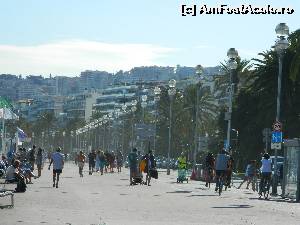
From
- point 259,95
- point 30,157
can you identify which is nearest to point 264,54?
point 259,95

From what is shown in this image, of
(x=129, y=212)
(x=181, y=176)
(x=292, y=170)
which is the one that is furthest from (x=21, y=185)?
(x=181, y=176)

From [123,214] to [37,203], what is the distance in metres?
3.98

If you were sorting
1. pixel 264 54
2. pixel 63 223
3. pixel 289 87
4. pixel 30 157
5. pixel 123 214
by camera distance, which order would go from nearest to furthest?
pixel 63 223 < pixel 123 214 < pixel 30 157 < pixel 289 87 < pixel 264 54

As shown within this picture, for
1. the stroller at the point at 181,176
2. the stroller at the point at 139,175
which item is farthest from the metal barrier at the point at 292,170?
the stroller at the point at 181,176

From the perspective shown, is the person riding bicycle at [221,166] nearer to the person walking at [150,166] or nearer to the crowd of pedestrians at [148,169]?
the crowd of pedestrians at [148,169]

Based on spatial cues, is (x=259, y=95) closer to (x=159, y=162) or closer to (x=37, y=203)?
(x=159, y=162)

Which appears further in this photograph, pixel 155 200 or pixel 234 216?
pixel 155 200

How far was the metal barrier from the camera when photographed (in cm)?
3164

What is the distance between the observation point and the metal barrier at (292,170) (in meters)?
31.6

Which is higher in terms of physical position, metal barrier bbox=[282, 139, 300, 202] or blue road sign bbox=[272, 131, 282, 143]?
blue road sign bbox=[272, 131, 282, 143]

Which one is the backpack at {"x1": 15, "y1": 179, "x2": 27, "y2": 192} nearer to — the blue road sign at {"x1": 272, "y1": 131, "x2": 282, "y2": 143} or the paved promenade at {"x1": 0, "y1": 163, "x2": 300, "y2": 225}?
the paved promenade at {"x1": 0, "y1": 163, "x2": 300, "y2": 225}

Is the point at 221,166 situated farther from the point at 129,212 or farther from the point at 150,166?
the point at 129,212

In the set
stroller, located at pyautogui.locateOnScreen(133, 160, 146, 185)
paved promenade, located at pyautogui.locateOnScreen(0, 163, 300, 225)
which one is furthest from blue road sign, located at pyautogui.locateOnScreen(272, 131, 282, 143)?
paved promenade, located at pyautogui.locateOnScreen(0, 163, 300, 225)

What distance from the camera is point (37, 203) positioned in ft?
76.9
